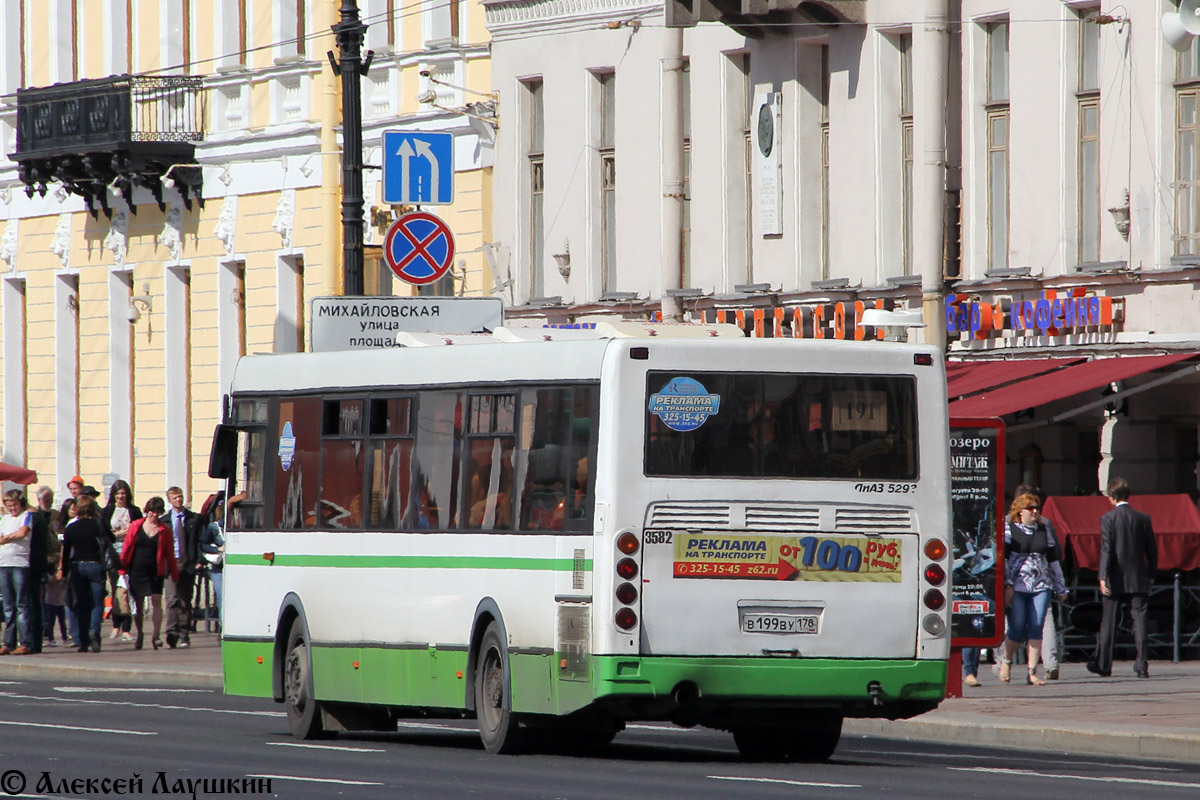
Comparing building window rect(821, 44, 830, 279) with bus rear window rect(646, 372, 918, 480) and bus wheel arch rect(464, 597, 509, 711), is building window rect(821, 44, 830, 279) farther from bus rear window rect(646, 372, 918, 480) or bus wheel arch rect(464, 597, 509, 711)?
bus rear window rect(646, 372, 918, 480)

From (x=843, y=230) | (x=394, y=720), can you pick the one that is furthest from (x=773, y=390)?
(x=843, y=230)

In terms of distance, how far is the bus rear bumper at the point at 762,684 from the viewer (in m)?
16.4

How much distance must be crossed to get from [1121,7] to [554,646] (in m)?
13.7

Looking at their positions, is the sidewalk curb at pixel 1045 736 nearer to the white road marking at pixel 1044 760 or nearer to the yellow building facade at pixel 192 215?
the white road marking at pixel 1044 760

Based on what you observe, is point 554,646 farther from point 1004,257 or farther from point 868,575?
Result: point 1004,257

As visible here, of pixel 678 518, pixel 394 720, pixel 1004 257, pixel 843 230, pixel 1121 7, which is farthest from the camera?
pixel 843 230

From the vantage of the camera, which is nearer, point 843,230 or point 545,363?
point 545,363

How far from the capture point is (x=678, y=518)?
1653 cm

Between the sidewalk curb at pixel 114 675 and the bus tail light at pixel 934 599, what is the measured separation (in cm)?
1118

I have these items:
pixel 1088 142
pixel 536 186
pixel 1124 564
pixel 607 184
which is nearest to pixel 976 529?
pixel 1124 564

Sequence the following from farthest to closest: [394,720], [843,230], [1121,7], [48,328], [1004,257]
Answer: [48,328] → [843,230] → [1004,257] → [1121,7] → [394,720]

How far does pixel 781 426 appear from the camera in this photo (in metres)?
16.8

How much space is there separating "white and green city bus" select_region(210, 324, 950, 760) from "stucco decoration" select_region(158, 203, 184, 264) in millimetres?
24741

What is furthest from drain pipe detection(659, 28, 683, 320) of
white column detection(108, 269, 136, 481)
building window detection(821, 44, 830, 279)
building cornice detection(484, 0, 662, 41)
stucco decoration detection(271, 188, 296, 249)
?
white column detection(108, 269, 136, 481)
